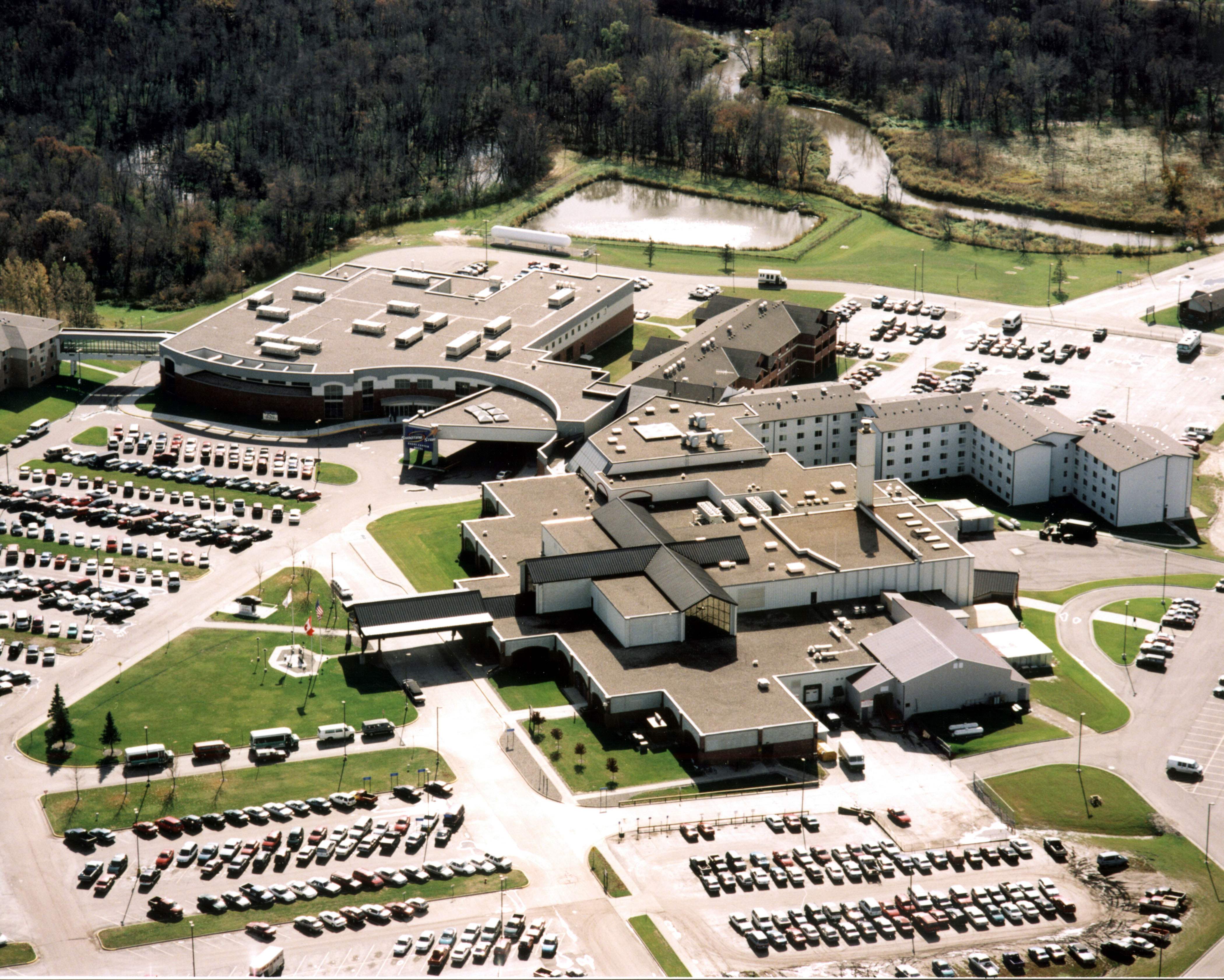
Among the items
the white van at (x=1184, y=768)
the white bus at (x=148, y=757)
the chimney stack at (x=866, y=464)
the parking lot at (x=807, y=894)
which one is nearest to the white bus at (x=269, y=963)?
the parking lot at (x=807, y=894)

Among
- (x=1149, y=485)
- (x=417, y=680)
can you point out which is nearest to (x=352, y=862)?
(x=417, y=680)

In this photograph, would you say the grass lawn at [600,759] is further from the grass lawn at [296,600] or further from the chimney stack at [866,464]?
the chimney stack at [866,464]

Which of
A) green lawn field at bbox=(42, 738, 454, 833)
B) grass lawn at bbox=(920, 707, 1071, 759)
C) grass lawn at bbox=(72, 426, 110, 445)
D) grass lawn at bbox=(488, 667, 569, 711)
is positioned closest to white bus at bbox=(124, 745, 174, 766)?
green lawn field at bbox=(42, 738, 454, 833)

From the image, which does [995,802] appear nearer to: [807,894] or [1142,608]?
[807,894]

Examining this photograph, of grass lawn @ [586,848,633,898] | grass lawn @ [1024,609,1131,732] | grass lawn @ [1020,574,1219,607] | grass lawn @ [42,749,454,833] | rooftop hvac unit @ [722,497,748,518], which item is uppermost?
rooftop hvac unit @ [722,497,748,518]

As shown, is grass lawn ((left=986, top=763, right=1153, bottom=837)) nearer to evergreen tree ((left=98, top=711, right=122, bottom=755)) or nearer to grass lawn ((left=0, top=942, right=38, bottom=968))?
evergreen tree ((left=98, top=711, right=122, bottom=755))

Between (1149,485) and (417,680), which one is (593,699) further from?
(1149,485)

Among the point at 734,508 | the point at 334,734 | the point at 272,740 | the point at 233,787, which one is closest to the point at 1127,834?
the point at 734,508
